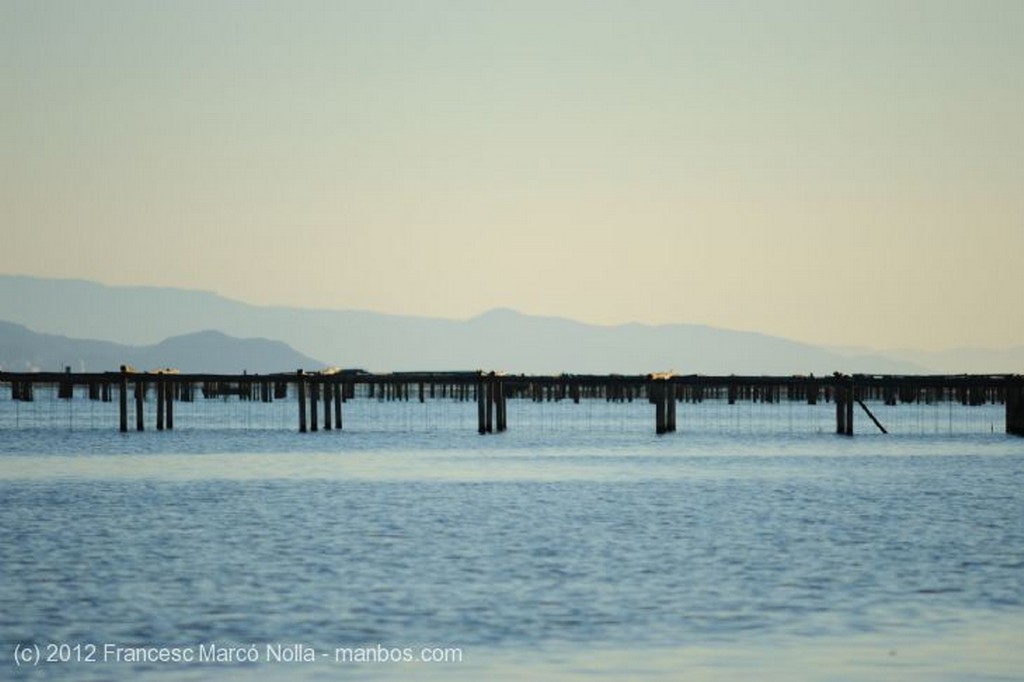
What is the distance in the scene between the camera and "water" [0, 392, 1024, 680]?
17359mm

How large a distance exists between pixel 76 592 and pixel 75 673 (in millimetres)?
5538

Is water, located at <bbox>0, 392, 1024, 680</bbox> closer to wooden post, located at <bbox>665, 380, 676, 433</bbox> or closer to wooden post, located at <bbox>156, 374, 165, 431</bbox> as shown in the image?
wooden post, located at <bbox>156, 374, 165, 431</bbox>

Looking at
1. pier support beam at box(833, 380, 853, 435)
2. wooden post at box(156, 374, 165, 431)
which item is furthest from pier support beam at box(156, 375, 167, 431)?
pier support beam at box(833, 380, 853, 435)

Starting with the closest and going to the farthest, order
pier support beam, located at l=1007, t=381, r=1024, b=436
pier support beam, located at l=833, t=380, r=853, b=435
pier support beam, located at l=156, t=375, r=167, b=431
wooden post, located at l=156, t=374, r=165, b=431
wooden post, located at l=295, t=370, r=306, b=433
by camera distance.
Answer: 1. pier support beam, located at l=833, t=380, r=853, b=435
2. wooden post, located at l=295, t=370, r=306, b=433
3. pier support beam, located at l=1007, t=381, r=1024, b=436
4. wooden post, located at l=156, t=374, r=165, b=431
5. pier support beam, located at l=156, t=375, r=167, b=431

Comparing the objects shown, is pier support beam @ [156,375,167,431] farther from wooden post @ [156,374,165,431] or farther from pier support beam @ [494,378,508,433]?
pier support beam @ [494,378,508,433]

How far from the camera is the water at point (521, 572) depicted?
17.4m

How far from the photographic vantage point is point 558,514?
34719 mm


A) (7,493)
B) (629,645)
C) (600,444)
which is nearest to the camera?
(629,645)

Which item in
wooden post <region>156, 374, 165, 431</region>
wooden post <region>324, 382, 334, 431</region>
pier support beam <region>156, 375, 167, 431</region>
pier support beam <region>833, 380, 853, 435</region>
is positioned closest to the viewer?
pier support beam <region>833, 380, 853, 435</region>

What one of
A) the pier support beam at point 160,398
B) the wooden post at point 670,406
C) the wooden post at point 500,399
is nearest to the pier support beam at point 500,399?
the wooden post at point 500,399

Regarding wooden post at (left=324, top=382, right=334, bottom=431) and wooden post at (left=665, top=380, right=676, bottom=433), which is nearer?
wooden post at (left=324, top=382, right=334, bottom=431)

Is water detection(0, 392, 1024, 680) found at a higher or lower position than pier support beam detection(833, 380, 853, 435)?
lower

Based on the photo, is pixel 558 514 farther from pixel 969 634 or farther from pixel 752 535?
pixel 969 634

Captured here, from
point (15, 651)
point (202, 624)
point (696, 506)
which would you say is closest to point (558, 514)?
point (696, 506)
